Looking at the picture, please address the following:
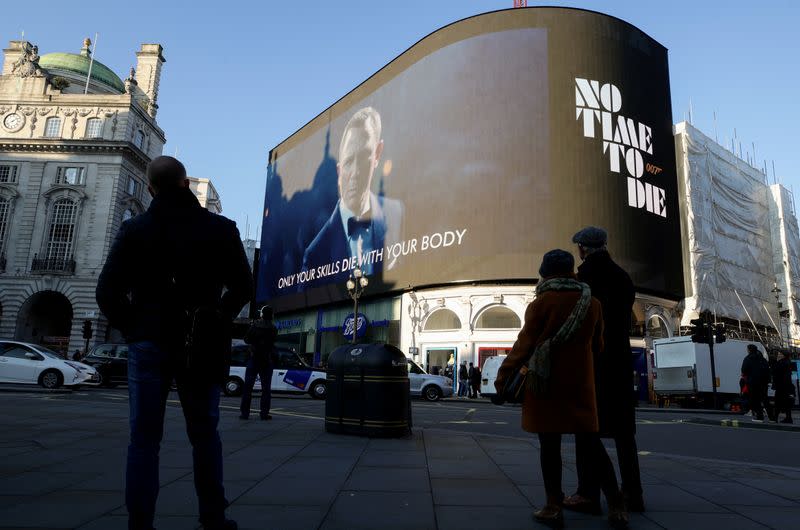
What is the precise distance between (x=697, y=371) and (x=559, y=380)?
79.0 ft

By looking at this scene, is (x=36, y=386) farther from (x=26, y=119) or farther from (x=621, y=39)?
(x=26, y=119)

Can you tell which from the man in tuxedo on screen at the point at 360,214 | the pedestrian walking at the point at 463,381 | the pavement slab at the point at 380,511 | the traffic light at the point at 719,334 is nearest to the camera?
the pavement slab at the point at 380,511

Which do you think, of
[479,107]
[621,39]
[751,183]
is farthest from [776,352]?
[479,107]

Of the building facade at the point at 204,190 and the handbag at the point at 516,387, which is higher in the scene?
the building facade at the point at 204,190

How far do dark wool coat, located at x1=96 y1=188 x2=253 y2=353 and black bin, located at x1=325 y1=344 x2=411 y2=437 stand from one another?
4667 millimetres

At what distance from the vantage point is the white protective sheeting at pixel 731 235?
36812mm

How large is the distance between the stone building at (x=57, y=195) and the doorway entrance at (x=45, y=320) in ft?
0.31

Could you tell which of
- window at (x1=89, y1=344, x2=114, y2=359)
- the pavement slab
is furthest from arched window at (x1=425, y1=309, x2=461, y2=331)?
the pavement slab

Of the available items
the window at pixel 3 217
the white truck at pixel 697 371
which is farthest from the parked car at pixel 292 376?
the window at pixel 3 217

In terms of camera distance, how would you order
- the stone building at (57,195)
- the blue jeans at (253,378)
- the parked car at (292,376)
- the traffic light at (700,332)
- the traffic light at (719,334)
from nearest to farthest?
the blue jeans at (253,378) < the traffic light at (700,332) < the parked car at (292,376) < the traffic light at (719,334) < the stone building at (57,195)

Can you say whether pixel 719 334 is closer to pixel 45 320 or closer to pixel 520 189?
pixel 520 189

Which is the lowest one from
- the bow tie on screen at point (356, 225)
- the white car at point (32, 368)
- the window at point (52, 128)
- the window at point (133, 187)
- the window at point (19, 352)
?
the white car at point (32, 368)

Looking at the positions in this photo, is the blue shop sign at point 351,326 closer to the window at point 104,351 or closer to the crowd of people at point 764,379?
the window at point 104,351

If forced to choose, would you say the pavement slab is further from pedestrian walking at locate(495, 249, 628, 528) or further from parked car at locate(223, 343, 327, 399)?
parked car at locate(223, 343, 327, 399)
